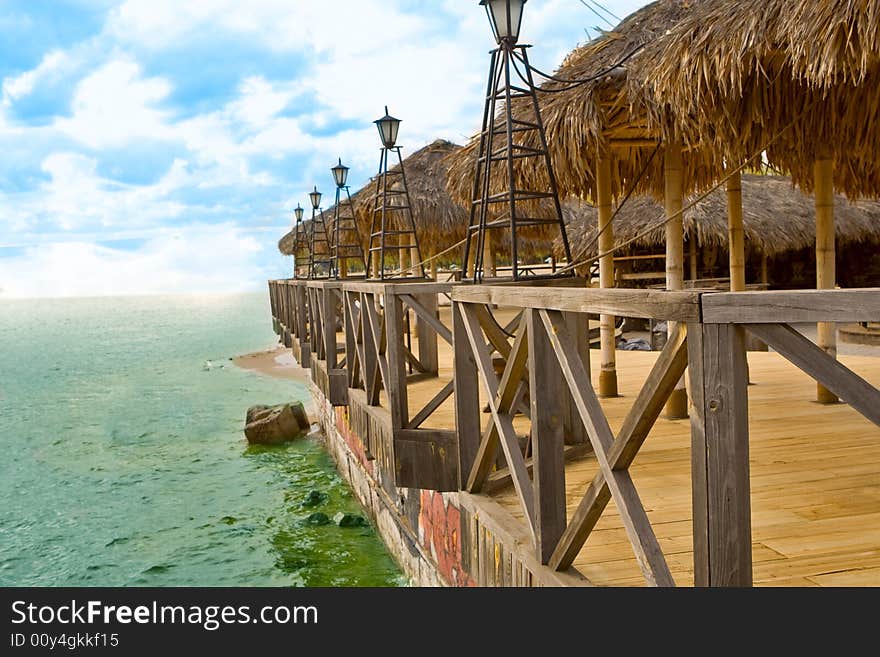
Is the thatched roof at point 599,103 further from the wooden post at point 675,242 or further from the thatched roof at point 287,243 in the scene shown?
the thatched roof at point 287,243

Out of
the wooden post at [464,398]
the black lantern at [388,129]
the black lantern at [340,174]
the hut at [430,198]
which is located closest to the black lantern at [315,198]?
the hut at [430,198]

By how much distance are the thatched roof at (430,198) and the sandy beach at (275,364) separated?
890cm

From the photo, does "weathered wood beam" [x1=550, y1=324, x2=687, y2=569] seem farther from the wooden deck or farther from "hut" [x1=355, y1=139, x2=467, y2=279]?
"hut" [x1=355, y1=139, x2=467, y2=279]

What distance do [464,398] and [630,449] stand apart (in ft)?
5.32

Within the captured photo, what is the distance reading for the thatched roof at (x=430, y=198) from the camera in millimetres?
13070

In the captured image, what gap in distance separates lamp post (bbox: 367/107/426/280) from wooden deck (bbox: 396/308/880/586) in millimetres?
2916

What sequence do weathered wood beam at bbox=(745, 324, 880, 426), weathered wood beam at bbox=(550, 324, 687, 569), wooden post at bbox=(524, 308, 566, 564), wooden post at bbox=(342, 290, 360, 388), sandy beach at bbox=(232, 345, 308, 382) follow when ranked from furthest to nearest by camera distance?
sandy beach at bbox=(232, 345, 308, 382) → wooden post at bbox=(342, 290, 360, 388) → wooden post at bbox=(524, 308, 566, 564) → weathered wood beam at bbox=(550, 324, 687, 569) → weathered wood beam at bbox=(745, 324, 880, 426)

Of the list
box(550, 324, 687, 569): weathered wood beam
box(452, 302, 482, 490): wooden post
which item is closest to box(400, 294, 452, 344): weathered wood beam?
box(452, 302, 482, 490): wooden post

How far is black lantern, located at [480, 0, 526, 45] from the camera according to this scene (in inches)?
157

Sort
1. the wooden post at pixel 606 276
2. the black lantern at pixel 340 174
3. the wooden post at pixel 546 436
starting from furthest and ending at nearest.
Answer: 1. the black lantern at pixel 340 174
2. the wooden post at pixel 606 276
3. the wooden post at pixel 546 436

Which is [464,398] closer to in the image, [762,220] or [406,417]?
[406,417]

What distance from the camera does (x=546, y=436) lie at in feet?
7.91
